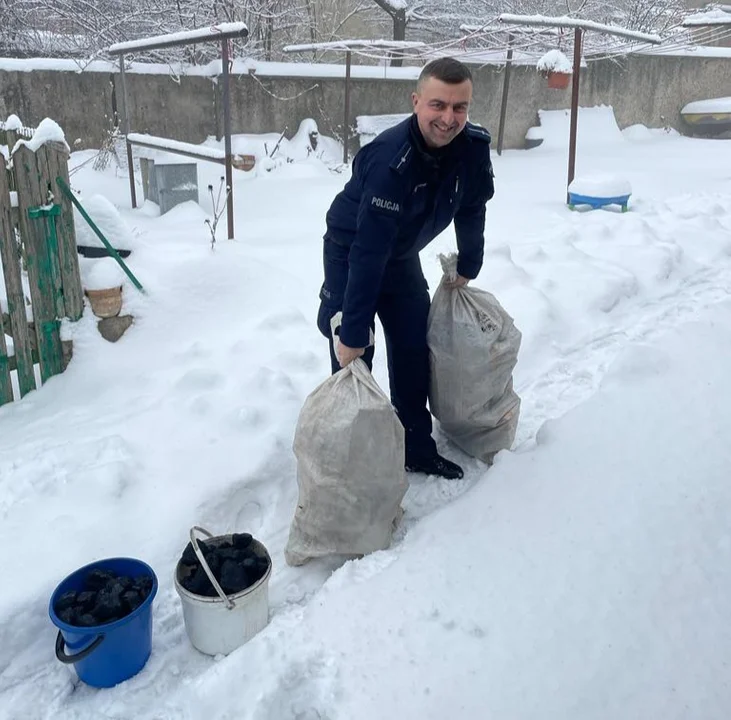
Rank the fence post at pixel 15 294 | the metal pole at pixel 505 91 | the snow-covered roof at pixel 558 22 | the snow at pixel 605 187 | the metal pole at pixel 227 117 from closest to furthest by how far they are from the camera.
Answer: the fence post at pixel 15 294 → the metal pole at pixel 227 117 → the snow-covered roof at pixel 558 22 → the snow at pixel 605 187 → the metal pole at pixel 505 91

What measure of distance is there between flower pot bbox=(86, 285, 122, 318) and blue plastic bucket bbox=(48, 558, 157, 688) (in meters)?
1.86

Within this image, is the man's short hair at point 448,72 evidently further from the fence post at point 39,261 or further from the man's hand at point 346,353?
the fence post at point 39,261

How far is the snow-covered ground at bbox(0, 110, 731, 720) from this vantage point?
1963 mm

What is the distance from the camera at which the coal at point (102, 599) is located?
1.96 metres

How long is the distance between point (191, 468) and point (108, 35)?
1031 centimetres

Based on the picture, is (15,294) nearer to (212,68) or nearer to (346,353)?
(346,353)

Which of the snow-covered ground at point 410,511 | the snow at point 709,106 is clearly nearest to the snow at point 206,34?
the snow-covered ground at point 410,511

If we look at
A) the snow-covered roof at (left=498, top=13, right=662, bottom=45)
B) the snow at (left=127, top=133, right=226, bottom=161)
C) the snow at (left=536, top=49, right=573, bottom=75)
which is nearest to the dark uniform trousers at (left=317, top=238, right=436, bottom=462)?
the snow at (left=127, top=133, right=226, bottom=161)

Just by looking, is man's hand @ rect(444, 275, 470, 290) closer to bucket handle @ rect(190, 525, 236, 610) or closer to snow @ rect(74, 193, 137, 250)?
bucket handle @ rect(190, 525, 236, 610)

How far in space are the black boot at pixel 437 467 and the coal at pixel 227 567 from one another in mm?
970

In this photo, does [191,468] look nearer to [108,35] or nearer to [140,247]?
[140,247]

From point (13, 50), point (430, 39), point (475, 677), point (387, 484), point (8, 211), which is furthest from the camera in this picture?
point (430, 39)

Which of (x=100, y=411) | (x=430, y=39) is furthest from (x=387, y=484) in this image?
(x=430, y=39)

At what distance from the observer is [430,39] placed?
58.0 ft
